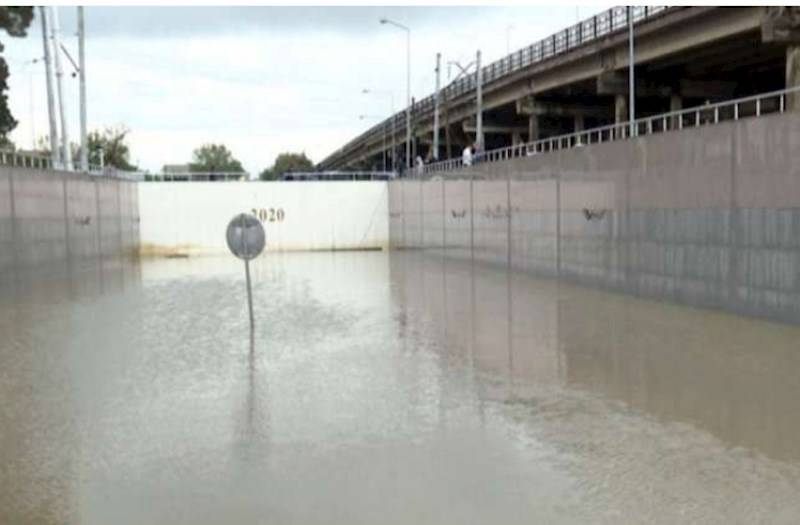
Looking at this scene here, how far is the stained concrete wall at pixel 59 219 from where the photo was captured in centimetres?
2402

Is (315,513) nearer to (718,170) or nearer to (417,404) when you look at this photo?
(417,404)

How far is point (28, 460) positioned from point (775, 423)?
6223 millimetres

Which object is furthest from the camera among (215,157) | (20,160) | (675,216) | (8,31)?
(215,157)

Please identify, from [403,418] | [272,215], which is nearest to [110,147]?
[272,215]

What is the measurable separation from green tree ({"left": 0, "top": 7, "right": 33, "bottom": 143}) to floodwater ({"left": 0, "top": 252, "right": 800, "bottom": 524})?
17.9 m

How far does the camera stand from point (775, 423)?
766cm

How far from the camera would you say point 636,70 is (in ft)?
134

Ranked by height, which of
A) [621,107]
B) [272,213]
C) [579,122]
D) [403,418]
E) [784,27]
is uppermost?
[784,27]

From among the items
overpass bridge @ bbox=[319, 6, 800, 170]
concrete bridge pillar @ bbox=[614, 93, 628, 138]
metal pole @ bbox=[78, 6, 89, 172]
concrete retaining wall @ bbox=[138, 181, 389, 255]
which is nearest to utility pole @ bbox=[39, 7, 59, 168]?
metal pole @ bbox=[78, 6, 89, 172]

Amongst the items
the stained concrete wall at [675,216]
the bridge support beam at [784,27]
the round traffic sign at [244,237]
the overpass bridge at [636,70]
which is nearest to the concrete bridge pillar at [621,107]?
the overpass bridge at [636,70]

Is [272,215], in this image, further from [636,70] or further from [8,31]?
[636,70]

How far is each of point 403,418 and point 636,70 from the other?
3609 centimetres

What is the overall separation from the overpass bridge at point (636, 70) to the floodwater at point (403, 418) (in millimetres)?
6762

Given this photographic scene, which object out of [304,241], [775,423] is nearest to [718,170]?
[775,423]
